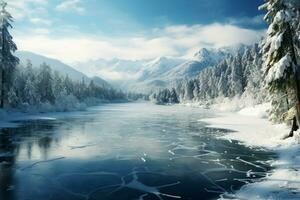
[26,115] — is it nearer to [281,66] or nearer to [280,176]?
[281,66]

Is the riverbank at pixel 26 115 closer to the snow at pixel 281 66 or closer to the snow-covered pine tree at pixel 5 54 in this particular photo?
the snow-covered pine tree at pixel 5 54

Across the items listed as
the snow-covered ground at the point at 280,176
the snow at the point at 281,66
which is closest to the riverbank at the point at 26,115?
the snow-covered ground at the point at 280,176

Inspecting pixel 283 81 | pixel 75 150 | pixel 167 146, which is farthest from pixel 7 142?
pixel 283 81

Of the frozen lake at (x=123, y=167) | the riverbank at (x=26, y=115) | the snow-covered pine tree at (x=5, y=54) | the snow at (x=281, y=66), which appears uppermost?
the snow-covered pine tree at (x=5, y=54)

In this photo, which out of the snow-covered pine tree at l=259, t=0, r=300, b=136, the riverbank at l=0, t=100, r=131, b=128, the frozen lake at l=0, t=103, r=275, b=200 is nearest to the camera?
the frozen lake at l=0, t=103, r=275, b=200

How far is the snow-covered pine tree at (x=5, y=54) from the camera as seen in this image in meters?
51.7

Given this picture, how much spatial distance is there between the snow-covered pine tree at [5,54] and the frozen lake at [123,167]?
22.5m

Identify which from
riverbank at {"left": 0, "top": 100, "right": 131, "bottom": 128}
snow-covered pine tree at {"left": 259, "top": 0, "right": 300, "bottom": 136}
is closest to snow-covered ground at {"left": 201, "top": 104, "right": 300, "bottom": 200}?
snow-covered pine tree at {"left": 259, "top": 0, "right": 300, "bottom": 136}

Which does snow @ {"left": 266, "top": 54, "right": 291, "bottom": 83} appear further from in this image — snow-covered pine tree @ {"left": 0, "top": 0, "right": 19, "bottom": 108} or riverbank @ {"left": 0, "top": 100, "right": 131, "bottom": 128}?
snow-covered pine tree @ {"left": 0, "top": 0, "right": 19, "bottom": 108}

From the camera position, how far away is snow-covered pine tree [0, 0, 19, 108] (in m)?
51.7

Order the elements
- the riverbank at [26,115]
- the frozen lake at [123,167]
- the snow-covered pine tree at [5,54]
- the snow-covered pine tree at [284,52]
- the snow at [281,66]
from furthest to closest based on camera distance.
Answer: the snow-covered pine tree at [5,54] < the riverbank at [26,115] < the snow-covered pine tree at [284,52] < the snow at [281,66] < the frozen lake at [123,167]

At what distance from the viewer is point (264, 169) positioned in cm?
1988

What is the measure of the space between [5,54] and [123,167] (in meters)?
41.0

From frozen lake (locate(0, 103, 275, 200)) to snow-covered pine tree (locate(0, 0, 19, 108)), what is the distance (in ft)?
74.0
